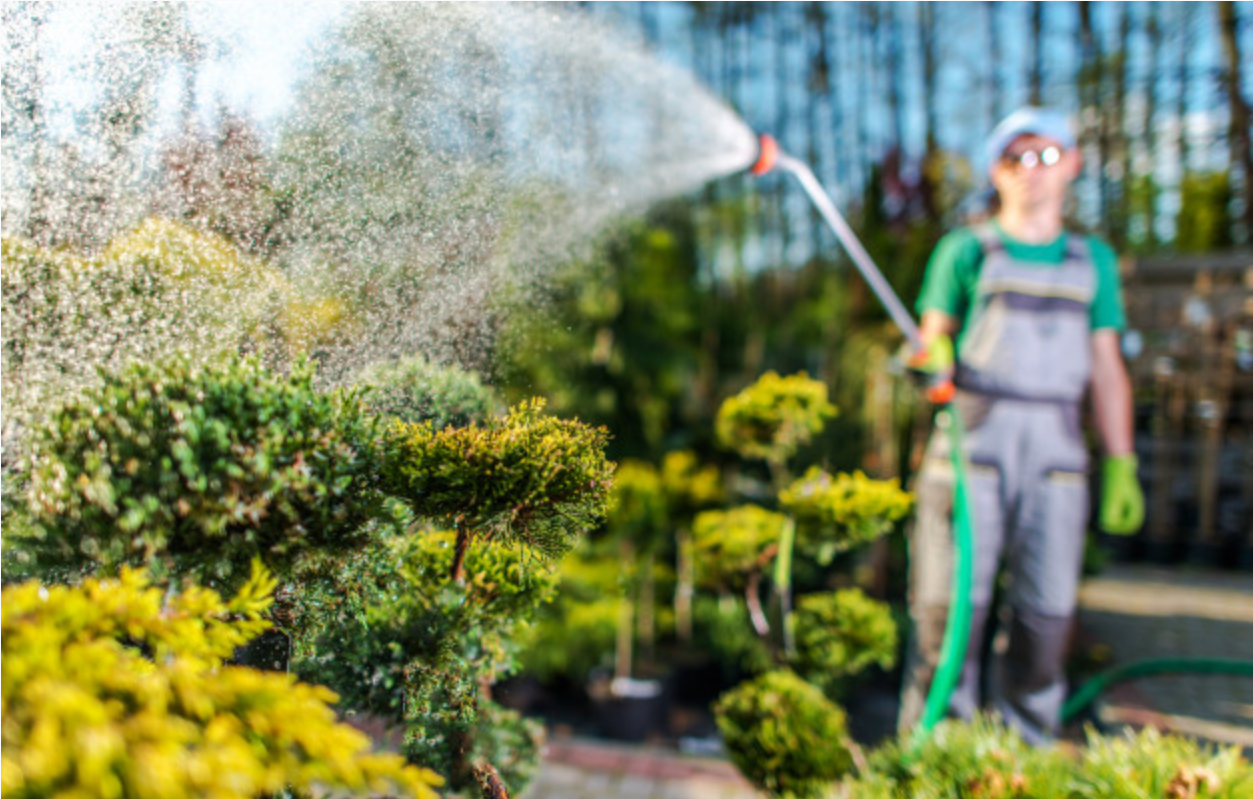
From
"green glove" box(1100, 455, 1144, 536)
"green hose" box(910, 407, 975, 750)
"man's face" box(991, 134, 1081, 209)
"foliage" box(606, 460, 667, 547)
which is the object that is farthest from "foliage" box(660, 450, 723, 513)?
"man's face" box(991, 134, 1081, 209)

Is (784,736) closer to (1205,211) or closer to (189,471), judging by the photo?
(189,471)

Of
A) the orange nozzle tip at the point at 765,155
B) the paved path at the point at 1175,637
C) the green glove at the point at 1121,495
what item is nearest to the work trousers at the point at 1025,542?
the green glove at the point at 1121,495

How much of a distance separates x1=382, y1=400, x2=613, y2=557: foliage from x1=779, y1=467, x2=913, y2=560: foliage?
1.18 meters

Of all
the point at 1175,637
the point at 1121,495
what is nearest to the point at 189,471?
the point at 1121,495

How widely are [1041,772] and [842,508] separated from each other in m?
0.81

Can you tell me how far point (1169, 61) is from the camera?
647 cm

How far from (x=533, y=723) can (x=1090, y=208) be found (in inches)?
271

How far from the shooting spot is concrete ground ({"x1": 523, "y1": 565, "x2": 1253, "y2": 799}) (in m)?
3.00

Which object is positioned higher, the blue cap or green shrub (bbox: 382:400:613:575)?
the blue cap

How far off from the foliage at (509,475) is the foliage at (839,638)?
153 cm

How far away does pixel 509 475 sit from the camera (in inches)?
56.6

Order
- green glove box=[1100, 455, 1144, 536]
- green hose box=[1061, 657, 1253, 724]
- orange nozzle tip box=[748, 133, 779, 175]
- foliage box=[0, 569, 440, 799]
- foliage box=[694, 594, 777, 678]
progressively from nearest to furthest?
foliage box=[0, 569, 440, 799], orange nozzle tip box=[748, 133, 779, 175], green glove box=[1100, 455, 1144, 536], green hose box=[1061, 657, 1253, 724], foliage box=[694, 594, 777, 678]

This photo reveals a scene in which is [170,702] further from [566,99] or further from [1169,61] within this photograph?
[1169,61]

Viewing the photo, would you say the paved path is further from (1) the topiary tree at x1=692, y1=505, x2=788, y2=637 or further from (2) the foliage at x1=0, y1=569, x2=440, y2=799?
(2) the foliage at x1=0, y1=569, x2=440, y2=799
